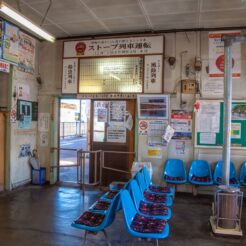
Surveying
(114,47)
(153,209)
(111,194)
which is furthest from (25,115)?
(153,209)

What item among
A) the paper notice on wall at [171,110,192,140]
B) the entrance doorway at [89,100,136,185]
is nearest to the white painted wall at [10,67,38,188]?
the entrance doorway at [89,100,136,185]

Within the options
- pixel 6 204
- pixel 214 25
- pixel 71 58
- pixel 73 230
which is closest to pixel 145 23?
pixel 214 25

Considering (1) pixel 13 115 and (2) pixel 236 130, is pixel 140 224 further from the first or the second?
(1) pixel 13 115

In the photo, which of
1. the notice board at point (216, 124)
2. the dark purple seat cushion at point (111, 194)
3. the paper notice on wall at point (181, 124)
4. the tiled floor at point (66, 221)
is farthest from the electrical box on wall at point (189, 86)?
the dark purple seat cushion at point (111, 194)

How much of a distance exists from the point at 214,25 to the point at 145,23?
129 cm

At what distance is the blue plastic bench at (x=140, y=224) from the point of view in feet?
8.35

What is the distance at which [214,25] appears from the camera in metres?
5.00

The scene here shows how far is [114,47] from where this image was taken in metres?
5.58

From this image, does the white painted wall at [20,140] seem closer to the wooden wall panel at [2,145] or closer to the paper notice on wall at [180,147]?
the wooden wall panel at [2,145]

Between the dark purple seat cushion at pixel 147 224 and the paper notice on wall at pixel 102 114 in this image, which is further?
the paper notice on wall at pixel 102 114

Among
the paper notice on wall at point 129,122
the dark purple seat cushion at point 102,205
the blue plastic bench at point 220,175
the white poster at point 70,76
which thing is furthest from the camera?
the white poster at point 70,76

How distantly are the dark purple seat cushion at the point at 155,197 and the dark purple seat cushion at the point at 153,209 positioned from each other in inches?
7.9

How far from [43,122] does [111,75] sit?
74.8 inches

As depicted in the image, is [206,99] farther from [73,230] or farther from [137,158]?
[73,230]
